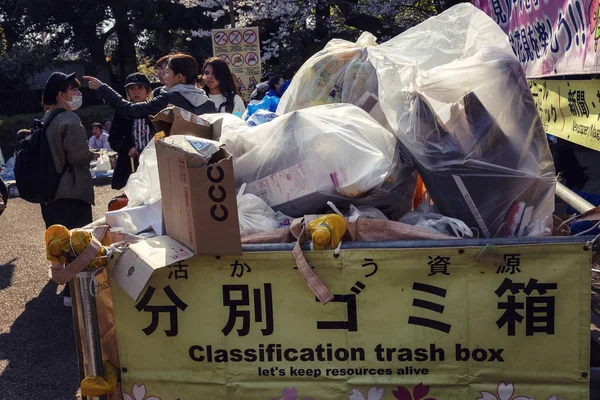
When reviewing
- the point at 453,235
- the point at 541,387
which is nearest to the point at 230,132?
the point at 453,235

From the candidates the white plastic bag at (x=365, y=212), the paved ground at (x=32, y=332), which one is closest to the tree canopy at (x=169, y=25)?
the paved ground at (x=32, y=332)

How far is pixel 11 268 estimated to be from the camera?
A: 655cm

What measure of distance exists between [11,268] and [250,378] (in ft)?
16.9

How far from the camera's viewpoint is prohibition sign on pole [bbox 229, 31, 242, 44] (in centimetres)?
1255

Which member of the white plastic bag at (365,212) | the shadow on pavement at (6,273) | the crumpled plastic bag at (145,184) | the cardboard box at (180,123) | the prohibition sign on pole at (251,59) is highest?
the prohibition sign on pole at (251,59)

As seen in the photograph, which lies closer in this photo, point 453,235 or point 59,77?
point 453,235

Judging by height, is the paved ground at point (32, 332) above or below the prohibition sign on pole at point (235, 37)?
below

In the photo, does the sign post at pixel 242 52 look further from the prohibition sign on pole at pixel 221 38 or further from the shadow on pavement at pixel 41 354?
the shadow on pavement at pixel 41 354

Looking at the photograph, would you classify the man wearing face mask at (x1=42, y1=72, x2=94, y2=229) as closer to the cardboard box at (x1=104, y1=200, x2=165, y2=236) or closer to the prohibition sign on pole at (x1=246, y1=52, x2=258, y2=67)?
the cardboard box at (x1=104, y1=200, x2=165, y2=236)

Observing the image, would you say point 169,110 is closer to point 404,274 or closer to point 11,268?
point 404,274

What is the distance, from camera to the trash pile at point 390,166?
2.15m

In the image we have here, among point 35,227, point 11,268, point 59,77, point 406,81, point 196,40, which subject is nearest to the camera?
point 406,81

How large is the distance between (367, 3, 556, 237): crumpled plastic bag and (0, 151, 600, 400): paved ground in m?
1.30

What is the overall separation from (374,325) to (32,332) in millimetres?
3683
